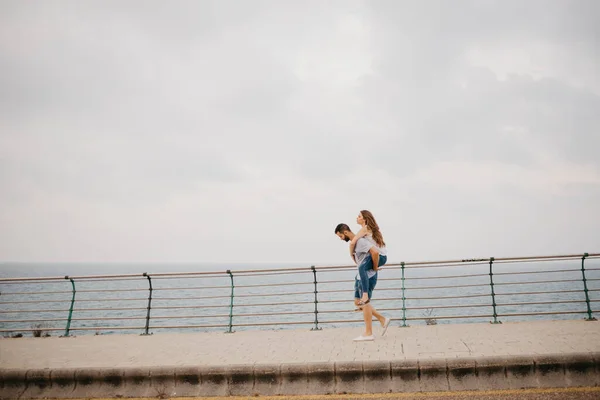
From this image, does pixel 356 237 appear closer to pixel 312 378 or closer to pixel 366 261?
pixel 366 261

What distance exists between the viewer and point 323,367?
4.54 metres

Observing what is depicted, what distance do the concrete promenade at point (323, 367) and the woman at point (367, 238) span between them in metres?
0.85

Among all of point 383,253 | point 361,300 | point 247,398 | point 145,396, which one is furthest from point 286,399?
point 383,253

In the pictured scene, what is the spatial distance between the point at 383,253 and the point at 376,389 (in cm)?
238

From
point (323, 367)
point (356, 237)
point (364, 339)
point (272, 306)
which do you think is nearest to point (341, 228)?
point (356, 237)

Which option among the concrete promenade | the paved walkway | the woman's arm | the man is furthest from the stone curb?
the woman's arm

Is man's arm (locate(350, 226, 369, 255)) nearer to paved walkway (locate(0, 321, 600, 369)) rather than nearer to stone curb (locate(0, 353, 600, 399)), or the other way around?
paved walkway (locate(0, 321, 600, 369))

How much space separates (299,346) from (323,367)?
4.75 feet

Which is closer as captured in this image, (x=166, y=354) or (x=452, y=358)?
(x=452, y=358)

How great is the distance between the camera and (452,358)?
445 centimetres

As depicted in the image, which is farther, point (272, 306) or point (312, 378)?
point (272, 306)

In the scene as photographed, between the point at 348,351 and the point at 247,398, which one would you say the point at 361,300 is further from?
the point at 247,398

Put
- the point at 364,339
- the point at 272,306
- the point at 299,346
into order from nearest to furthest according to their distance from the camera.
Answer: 1. the point at 299,346
2. the point at 364,339
3. the point at 272,306

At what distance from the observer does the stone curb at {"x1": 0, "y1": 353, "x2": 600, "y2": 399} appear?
4.27m
